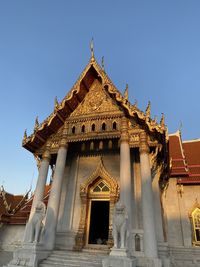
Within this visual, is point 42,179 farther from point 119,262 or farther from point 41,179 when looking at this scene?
point 119,262

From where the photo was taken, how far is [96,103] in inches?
390

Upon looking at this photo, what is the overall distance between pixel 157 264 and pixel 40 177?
16.6 ft

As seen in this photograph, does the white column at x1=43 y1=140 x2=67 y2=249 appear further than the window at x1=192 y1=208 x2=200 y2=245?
No

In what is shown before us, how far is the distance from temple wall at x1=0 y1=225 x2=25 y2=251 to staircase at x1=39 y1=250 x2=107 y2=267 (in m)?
4.51

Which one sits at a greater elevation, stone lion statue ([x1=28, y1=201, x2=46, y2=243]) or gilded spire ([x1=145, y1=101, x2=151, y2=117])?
gilded spire ([x1=145, y1=101, x2=151, y2=117])

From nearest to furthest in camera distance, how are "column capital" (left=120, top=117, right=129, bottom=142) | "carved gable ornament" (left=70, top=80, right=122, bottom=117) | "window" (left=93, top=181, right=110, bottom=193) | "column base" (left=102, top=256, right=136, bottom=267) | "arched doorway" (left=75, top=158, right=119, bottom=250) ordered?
"column base" (left=102, top=256, right=136, bottom=267), "column capital" (left=120, top=117, right=129, bottom=142), "arched doorway" (left=75, top=158, right=119, bottom=250), "window" (left=93, top=181, right=110, bottom=193), "carved gable ornament" (left=70, top=80, right=122, bottom=117)

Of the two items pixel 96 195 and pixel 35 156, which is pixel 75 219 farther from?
pixel 35 156

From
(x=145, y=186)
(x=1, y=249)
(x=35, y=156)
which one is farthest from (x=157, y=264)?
(x=1, y=249)

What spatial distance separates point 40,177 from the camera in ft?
29.0

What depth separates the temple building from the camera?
6895mm

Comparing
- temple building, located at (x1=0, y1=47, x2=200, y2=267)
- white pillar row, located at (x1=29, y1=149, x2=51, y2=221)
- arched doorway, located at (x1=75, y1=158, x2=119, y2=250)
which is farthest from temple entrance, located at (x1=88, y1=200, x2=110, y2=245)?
white pillar row, located at (x1=29, y1=149, x2=51, y2=221)

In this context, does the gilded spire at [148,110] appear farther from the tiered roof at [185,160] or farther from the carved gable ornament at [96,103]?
the tiered roof at [185,160]

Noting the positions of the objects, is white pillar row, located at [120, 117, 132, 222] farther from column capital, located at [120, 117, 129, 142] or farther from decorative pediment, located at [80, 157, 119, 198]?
decorative pediment, located at [80, 157, 119, 198]

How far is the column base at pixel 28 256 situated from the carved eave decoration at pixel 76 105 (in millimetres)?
4139
